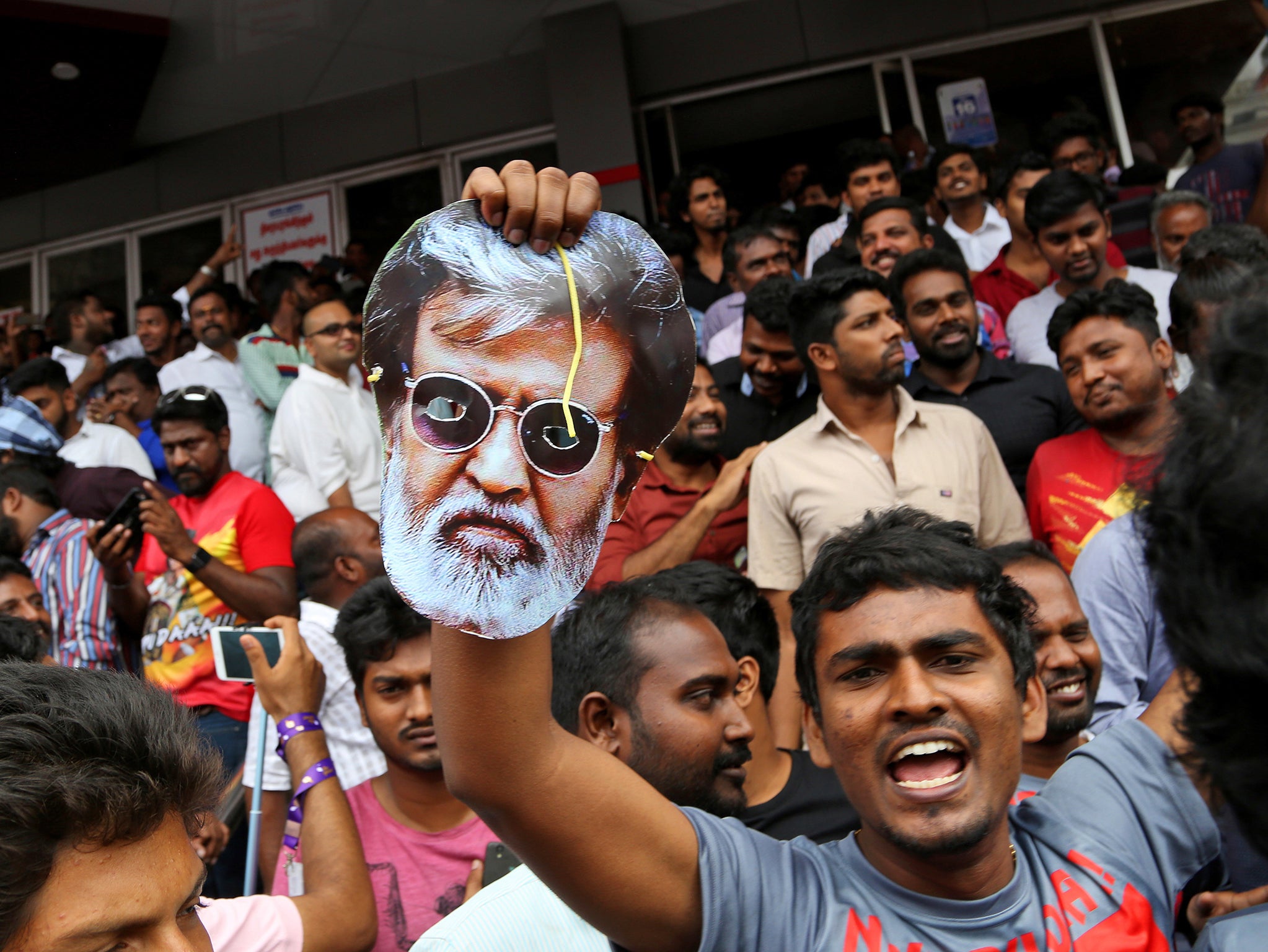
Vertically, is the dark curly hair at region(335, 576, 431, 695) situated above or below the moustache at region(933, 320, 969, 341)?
below

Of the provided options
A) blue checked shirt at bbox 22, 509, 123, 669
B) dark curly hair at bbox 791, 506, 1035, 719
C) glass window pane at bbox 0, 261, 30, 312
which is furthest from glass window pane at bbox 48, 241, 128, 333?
dark curly hair at bbox 791, 506, 1035, 719

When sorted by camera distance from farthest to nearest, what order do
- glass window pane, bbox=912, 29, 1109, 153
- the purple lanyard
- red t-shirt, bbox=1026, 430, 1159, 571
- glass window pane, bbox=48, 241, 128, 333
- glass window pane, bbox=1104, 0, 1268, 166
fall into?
glass window pane, bbox=48, 241, 128, 333 < glass window pane, bbox=912, 29, 1109, 153 < glass window pane, bbox=1104, 0, 1268, 166 < red t-shirt, bbox=1026, 430, 1159, 571 < the purple lanyard

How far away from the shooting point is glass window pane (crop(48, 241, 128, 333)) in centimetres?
968

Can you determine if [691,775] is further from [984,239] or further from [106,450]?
[984,239]

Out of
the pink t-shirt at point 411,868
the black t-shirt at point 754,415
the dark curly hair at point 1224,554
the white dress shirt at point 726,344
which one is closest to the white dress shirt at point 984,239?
the white dress shirt at point 726,344

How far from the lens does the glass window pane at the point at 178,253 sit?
31.1 ft

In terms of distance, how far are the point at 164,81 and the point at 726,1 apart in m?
4.04

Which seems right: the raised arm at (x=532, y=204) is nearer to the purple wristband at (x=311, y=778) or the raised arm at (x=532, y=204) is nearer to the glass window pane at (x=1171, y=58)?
the purple wristband at (x=311, y=778)

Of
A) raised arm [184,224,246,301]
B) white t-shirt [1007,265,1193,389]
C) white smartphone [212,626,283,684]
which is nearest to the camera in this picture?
white smartphone [212,626,283,684]

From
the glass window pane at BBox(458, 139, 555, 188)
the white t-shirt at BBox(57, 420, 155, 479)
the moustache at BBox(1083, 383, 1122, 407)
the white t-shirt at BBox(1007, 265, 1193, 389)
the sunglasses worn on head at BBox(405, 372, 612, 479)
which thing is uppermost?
the glass window pane at BBox(458, 139, 555, 188)

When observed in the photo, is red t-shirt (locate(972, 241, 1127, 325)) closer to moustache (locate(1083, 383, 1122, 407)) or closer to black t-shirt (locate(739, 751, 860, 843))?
moustache (locate(1083, 383, 1122, 407))

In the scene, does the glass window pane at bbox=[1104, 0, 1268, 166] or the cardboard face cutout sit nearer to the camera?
the cardboard face cutout

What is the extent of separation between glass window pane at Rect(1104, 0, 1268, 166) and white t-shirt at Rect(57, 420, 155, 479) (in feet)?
22.0

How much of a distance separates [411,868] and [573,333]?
1624 millimetres
